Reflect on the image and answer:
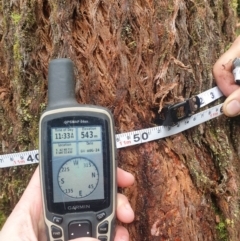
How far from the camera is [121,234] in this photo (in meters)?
1.63

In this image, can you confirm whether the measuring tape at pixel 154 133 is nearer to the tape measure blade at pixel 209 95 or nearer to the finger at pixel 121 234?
the tape measure blade at pixel 209 95

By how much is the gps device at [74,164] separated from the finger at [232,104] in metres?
0.49

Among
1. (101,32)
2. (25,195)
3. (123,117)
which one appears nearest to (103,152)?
(123,117)

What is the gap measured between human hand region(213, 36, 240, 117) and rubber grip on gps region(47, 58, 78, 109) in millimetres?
589

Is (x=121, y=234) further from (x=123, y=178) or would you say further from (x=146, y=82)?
(x=146, y=82)

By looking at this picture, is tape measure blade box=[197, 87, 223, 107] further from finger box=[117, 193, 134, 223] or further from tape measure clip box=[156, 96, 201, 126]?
finger box=[117, 193, 134, 223]

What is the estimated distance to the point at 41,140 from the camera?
5.10 ft

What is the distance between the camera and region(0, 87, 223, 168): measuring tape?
1.71 metres

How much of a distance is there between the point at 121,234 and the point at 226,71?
72 cm

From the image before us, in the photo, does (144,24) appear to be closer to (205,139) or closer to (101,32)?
(101,32)

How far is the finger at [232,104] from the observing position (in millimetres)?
1792

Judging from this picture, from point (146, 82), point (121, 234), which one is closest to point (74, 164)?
point (121, 234)

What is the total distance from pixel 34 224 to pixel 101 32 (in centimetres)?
70

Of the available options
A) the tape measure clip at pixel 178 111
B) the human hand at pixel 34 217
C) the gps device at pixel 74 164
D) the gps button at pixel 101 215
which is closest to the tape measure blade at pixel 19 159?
the human hand at pixel 34 217
